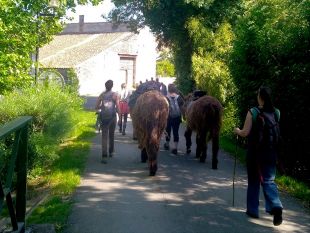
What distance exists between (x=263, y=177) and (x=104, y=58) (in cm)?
3612

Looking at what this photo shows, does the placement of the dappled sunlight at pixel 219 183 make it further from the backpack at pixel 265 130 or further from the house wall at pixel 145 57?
the house wall at pixel 145 57

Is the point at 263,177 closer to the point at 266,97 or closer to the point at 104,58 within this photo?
the point at 266,97

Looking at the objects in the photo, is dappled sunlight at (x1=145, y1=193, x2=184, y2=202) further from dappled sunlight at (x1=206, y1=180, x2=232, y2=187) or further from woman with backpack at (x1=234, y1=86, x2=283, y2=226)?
woman with backpack at (x1=234, y1=86, x2=283, y2=226)

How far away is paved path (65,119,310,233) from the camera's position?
5.70 meters

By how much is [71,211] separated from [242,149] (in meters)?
6.95

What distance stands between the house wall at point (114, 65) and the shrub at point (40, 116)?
28.3 m

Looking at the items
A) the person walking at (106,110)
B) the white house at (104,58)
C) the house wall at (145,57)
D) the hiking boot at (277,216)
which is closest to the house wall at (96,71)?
the white house at (104,58)

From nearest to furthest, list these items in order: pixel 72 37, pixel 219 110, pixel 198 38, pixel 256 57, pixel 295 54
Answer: pixel 295 54 → pixel 219 110 → pixel 256 57 → pixel 198 38 → pixel 72 37

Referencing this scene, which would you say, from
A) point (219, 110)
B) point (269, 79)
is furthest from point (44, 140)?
point (269, 79)

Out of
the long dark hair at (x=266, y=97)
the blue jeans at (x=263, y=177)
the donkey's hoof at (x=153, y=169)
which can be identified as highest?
the long dark hair at (x=266, y=97)

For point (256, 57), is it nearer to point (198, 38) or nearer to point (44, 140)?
point (44, 140)

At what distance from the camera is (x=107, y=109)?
9719 mm

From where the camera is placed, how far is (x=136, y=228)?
5.57 metres

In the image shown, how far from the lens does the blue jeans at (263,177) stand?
5.81 meters
